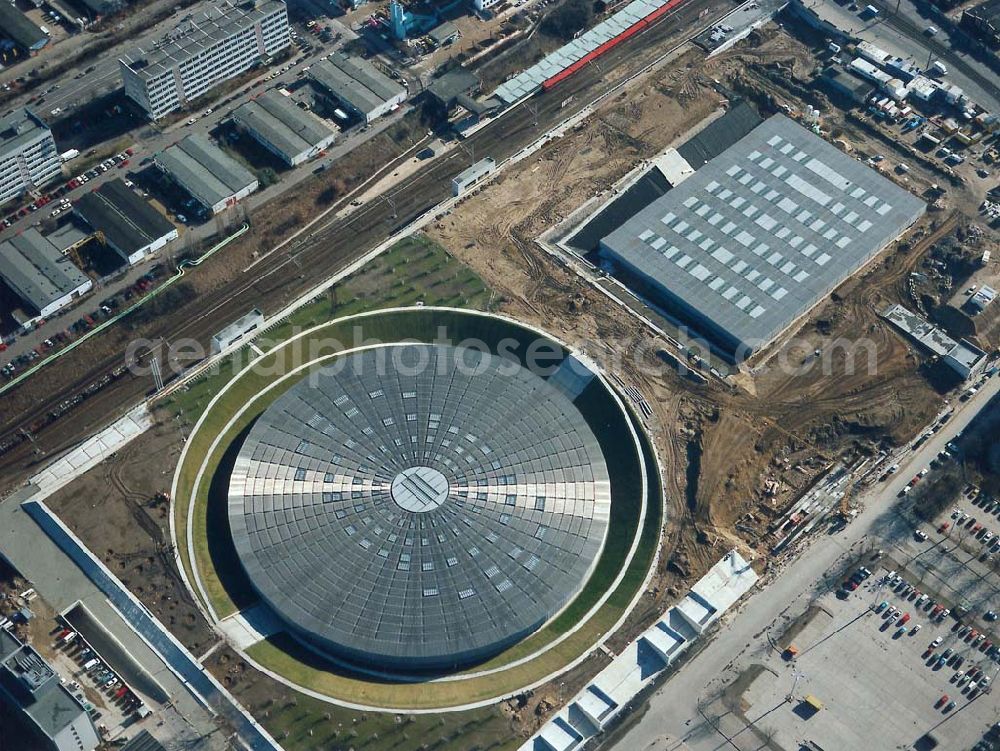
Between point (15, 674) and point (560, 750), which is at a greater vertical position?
point (15, 674)

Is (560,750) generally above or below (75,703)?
below

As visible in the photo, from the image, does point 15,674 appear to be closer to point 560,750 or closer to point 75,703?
point 75,703

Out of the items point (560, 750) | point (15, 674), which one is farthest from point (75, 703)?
point (560, 750)
